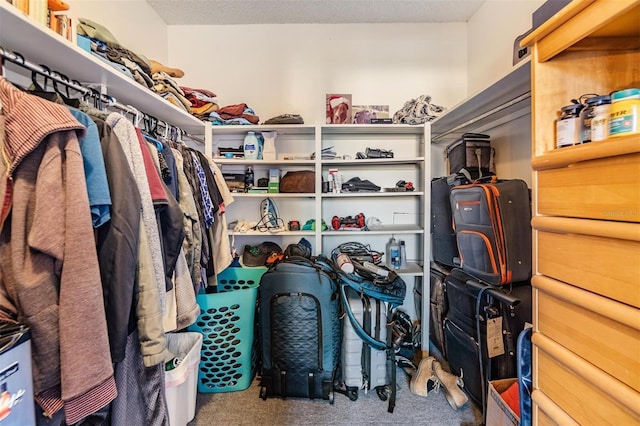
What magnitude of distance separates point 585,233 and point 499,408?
2.88 ft

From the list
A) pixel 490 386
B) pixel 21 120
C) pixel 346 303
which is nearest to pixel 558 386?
pixel 490 386

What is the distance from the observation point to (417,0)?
6.95 ft

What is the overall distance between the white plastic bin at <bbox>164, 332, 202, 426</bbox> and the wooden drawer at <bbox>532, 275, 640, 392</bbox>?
147 centimetres

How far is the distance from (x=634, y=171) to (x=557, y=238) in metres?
0.28

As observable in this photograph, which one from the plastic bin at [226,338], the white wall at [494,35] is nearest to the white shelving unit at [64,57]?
the plastic bin at [226,338]

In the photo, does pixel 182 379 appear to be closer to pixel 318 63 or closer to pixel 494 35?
pixel 318 63

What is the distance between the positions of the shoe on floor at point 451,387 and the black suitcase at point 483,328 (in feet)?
0.13

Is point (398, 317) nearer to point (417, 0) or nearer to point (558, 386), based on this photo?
point (558, 386)

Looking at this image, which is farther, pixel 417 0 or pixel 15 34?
pixel 417 0

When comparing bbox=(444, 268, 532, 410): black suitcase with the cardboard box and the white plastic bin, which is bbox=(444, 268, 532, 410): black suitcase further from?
the white plastic bin

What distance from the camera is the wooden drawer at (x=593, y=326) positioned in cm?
67

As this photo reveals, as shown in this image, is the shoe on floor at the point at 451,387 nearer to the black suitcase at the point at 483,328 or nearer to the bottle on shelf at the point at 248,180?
the black suitcase at the point at 483,328

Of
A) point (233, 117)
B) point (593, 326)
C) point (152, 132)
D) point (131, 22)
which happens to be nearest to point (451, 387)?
point (593, 326)

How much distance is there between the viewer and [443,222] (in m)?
2.06
